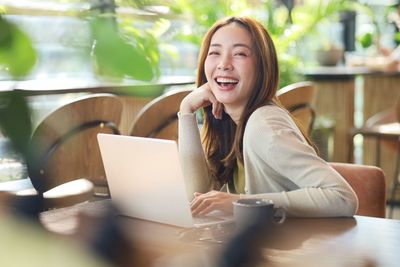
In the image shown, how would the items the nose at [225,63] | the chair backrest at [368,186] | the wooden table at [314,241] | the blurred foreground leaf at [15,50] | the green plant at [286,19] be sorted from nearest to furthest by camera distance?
the blurred foreground leaf at [15,50]
the wooden table at [314,241]
the nose at [225,63]
the chair backrest at [368,186]
the green plant at [286,19]

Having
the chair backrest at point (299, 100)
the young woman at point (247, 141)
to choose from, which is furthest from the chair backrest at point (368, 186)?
the chair backrest at point (299, 100)

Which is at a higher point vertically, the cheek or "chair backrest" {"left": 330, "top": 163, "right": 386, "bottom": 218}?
the cheek

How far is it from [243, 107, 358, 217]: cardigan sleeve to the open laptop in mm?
185

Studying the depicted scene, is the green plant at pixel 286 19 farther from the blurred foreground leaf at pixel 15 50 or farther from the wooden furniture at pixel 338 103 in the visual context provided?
the blurred foreground leaf at pixel 15 50

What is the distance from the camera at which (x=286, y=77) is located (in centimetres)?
546

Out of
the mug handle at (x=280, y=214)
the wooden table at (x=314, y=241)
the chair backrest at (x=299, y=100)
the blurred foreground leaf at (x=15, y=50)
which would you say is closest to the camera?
the blurred foreground leaf at (x=15, y=50)

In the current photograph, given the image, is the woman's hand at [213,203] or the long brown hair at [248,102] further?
the long brown hair at [248,102]

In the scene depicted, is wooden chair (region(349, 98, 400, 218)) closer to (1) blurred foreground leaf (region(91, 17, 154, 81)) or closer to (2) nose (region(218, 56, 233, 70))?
(2) nose (region(218, 56, 233, 70))

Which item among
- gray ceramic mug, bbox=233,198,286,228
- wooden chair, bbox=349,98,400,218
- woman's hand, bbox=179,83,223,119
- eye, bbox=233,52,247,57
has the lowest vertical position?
wooden chair, bbox=349,98,400,218

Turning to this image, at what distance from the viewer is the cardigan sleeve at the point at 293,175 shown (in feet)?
5.54

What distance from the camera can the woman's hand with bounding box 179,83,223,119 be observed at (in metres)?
2.03

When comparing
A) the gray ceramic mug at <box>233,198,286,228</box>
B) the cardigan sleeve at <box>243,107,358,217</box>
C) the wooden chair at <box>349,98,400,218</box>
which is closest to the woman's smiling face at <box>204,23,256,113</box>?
the cardigan sleeve at <box>243,107,358,217</box>

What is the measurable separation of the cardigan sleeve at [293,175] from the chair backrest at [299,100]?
1.78 metres

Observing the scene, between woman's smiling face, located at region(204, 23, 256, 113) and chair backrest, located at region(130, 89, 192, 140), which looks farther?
chair backrest, located at region(130, 89, 192, 140)
